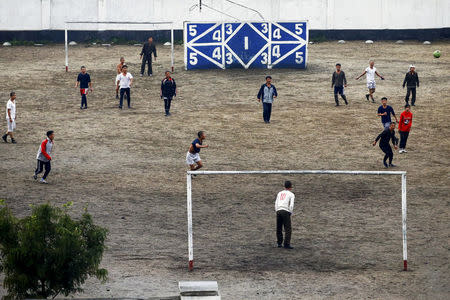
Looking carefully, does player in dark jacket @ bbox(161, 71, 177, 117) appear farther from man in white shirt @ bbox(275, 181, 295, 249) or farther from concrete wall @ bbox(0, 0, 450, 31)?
concrete wall @ bbox(0, 0, 450, 31)

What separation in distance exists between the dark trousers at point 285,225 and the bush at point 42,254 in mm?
5947

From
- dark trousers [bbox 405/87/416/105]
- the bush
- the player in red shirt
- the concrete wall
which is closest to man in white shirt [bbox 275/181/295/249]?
the bush

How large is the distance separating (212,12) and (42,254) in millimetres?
35126

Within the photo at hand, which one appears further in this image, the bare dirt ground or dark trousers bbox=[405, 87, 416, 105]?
dark trousers bbox=[405, 87, 416, 105]

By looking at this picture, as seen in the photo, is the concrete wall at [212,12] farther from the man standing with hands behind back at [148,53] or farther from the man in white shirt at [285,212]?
the man in white shirt at [285,212]

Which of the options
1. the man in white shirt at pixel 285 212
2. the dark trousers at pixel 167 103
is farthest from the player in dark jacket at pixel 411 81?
the man in white shirt at pixel 285 212

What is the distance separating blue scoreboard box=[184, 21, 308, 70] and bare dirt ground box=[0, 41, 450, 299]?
81 centimetres

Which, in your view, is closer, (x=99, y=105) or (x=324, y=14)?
(x=99, y=105)

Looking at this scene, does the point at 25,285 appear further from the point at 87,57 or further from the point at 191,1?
the point at 191,1

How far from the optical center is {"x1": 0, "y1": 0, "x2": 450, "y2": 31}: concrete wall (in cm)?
4719

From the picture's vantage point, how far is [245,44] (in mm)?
39188

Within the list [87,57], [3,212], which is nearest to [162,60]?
[87,57]

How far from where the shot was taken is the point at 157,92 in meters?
35.7

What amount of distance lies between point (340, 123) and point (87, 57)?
17.7m
